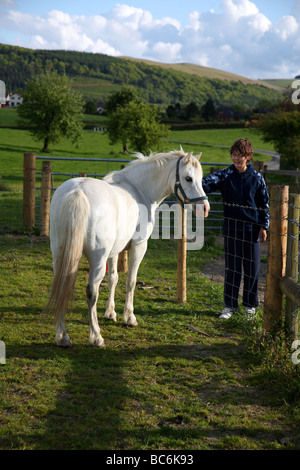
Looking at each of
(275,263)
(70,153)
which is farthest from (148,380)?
(70,153)

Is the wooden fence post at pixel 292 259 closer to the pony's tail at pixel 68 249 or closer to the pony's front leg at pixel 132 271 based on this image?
the pony's front leg at pixel 132 271

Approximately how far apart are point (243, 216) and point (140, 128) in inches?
1247

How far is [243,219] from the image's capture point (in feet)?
A: 16.6

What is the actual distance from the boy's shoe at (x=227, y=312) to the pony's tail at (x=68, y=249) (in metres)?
2.21

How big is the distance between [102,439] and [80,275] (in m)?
4.45

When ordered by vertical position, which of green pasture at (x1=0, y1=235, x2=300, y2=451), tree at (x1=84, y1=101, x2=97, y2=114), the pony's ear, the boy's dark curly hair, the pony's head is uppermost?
tree at (x1=84, y1=101, x2=97, y2=114)

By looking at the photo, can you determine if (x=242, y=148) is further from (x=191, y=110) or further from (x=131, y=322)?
(x=191, y=110)

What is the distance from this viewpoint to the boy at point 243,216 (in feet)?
16.2

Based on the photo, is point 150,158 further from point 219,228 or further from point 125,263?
point 219,228

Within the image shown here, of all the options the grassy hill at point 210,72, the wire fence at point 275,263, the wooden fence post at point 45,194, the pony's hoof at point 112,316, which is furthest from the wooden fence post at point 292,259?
the grassy hill at point 210,72

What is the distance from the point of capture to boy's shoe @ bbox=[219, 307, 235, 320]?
531 cm

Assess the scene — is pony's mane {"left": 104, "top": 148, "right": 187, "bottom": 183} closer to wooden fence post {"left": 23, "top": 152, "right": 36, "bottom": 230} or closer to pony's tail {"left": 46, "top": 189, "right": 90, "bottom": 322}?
pony's tail {"left": 46, "top": 189, "right": 90, "bottom": 322}

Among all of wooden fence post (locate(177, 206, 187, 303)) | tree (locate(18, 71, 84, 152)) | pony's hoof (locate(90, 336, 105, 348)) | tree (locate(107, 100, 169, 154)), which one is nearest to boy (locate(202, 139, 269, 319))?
wooden fence post (locate(177, 206, 187, 303))

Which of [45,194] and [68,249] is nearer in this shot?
[68,249]
